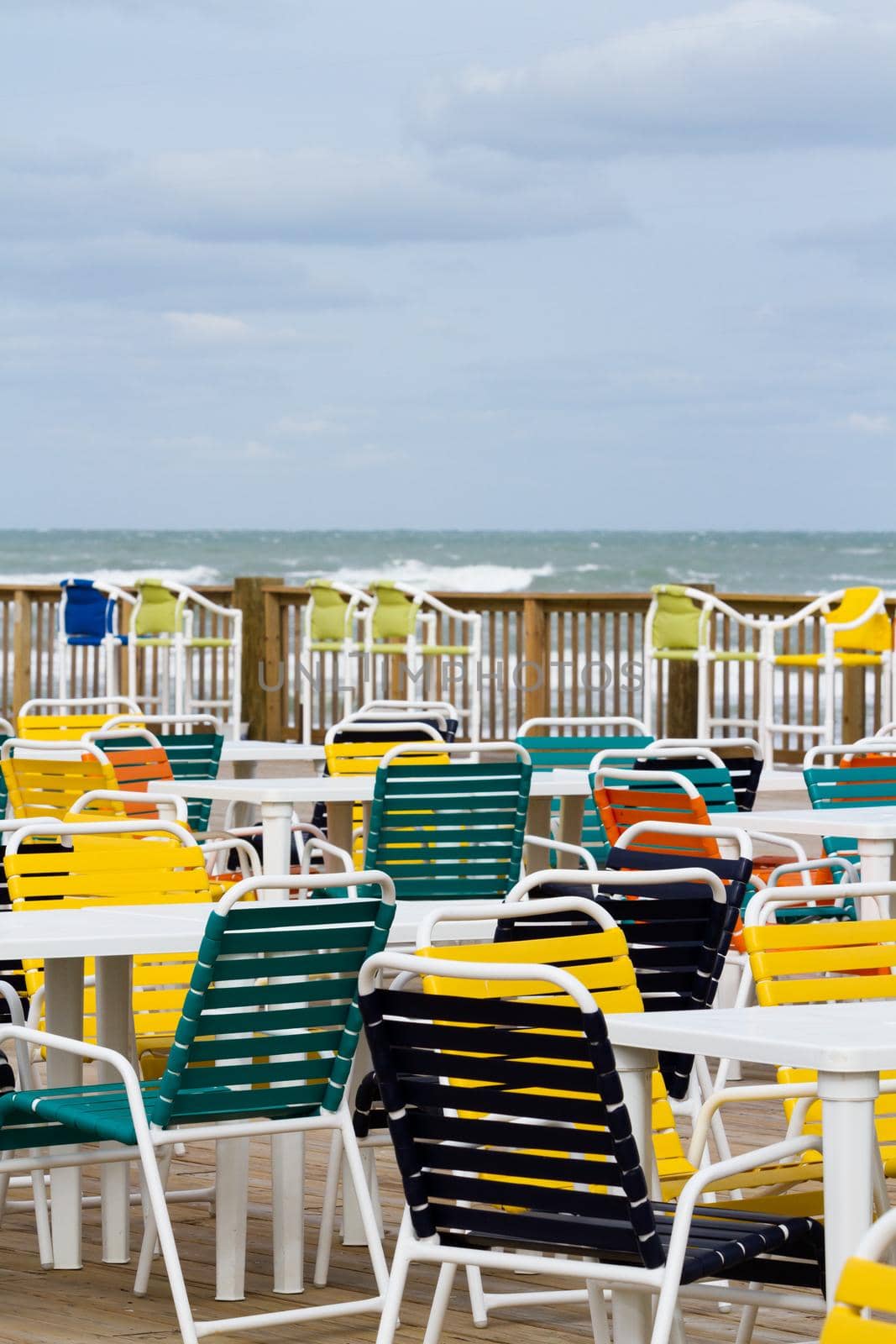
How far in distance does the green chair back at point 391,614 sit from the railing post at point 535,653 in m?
0.65

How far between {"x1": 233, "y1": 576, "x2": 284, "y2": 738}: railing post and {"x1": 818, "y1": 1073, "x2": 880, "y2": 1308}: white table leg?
13.0 metres

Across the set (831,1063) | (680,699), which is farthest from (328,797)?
(680,699)

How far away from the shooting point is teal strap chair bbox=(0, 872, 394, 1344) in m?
4.07

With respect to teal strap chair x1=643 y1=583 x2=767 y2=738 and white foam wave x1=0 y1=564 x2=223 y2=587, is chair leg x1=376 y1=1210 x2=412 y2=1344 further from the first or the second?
white foam wave x1=0 y1=564 x2=223 y2=587

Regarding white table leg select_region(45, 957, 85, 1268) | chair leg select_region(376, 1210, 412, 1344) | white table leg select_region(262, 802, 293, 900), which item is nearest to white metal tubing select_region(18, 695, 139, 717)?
white table leg select_region(262, 802, 293, 900)

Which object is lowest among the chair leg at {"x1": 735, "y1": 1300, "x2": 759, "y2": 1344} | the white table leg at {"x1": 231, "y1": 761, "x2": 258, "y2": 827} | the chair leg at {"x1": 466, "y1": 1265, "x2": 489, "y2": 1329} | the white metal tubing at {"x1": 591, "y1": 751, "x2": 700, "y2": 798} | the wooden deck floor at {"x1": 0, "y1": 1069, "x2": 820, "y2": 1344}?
the wooden deck floor at {"x1": 0, "y1": 1069, "x2": 820, "y2": 1344}

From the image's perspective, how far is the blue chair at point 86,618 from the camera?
15484 millimetres

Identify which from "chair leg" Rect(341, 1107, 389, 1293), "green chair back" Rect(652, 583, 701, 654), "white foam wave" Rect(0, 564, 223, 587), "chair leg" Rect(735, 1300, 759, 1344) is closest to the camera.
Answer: "chair leg" Rect(735, 1300, 759, 1344)

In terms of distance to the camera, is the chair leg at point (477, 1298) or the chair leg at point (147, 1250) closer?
the chair leg at point (477, 1298)

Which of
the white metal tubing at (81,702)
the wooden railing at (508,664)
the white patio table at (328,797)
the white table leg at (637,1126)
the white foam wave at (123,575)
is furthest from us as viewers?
the white foam wave at (123,575)

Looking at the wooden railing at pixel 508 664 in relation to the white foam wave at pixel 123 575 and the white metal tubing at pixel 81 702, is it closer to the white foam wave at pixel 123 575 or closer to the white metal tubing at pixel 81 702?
the white metal tubing at pixel 81 702

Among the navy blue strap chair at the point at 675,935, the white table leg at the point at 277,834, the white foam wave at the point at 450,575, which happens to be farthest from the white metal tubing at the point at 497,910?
the white foam wave at the point at 450,575

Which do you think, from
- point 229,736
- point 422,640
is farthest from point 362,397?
point 229,736

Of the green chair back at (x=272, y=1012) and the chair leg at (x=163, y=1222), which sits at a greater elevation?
the green chair back at (x=272, y=1012)
